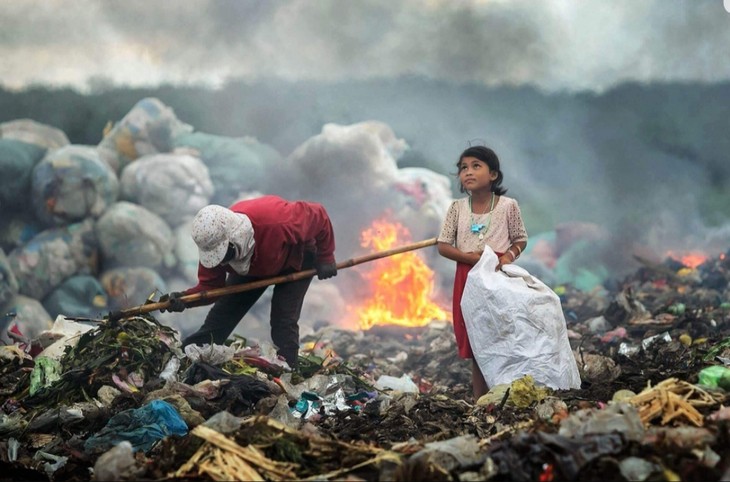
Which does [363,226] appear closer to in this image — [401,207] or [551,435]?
[401,207]

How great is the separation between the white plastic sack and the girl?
185 mm

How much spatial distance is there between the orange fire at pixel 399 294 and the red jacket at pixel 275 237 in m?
4.31

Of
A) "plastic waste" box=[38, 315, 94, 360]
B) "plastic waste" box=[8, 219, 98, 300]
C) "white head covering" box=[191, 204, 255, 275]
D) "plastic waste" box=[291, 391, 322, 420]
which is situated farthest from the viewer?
"plastic waste" box=[8, 219, 98, 300]

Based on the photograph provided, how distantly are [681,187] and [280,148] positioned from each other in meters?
6.43

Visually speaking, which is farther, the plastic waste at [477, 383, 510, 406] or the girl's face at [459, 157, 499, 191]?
the girl's face at [459, 157, 499, 191]

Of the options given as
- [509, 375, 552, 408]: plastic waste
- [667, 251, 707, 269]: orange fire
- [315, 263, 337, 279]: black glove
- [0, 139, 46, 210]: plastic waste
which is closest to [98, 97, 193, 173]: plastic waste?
[0, 139, 46, 210]: plastic waste

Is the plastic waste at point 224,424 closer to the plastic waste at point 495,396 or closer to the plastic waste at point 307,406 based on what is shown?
the plastic waste at point 307,406

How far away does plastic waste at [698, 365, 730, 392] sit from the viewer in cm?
413

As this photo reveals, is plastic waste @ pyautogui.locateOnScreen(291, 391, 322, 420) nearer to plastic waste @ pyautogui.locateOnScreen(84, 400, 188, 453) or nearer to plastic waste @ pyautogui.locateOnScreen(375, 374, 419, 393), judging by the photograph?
plastic waste @ pyautogui.locateOnScreen(84, 400, 188, 453)

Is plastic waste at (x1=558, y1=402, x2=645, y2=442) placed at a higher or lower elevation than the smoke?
lower

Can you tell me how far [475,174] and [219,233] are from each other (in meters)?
1.84

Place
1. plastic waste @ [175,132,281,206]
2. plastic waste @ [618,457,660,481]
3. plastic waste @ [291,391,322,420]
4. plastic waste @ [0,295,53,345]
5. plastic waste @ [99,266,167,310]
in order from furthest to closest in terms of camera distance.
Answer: plastic waste @ [175,132,281,206] → plastic waste @ [99,266,167,310] → plastic waste @ [0,295,53,345] → plastic waste @ [291,391,322,420] → plastic waste @ [618,457,660,481]

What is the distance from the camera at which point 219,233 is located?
5.84 metres

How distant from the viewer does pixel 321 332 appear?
9789mm
